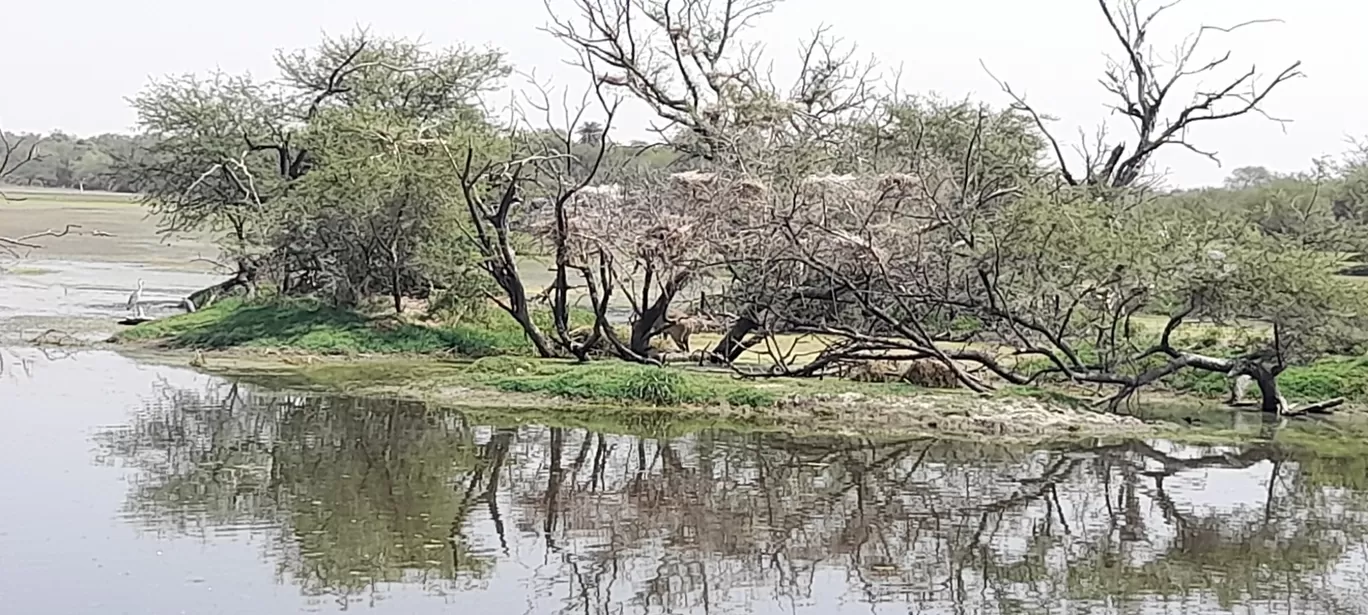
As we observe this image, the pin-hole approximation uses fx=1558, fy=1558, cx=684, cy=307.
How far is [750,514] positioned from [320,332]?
47.5 feet

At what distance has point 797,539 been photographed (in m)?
12.6

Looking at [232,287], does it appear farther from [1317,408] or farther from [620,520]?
[1317,408]

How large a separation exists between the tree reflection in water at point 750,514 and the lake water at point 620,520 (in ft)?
0.12

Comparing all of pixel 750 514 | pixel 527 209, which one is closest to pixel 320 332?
pixel 527 209

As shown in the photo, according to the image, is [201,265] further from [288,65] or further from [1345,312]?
[1345,312]

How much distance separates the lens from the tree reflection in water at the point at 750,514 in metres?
10.9

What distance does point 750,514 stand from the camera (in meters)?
13.5

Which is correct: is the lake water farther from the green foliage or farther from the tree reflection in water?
the green foliage

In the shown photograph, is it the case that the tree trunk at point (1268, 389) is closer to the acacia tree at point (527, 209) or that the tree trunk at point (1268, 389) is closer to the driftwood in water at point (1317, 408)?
the driftwood in water at point (1317, 408)

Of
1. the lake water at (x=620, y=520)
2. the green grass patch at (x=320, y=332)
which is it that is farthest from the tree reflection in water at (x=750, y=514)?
the green grass patch at (x=320, y=332)

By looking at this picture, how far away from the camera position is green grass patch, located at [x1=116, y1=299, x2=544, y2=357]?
25906 mm

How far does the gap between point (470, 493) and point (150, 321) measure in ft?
51.4

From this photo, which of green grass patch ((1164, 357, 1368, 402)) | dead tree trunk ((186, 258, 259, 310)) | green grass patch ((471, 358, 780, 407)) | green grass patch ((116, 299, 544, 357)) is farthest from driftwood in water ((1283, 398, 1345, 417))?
dead tree trunk ((186, 258, 259, 310))

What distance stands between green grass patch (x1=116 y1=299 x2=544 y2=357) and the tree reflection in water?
663 centimetres
